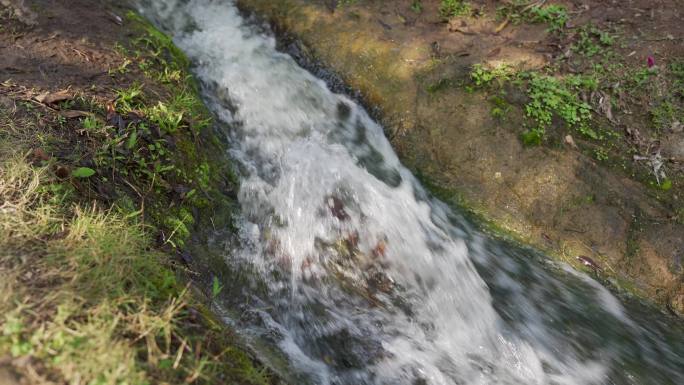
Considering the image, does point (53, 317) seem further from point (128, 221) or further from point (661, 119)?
point (661, 119)

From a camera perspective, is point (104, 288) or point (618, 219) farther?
point (618, 219)

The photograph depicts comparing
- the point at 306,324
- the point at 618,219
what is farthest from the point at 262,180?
the point at 618,219

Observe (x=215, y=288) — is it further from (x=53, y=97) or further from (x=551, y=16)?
(x=551, y=16)

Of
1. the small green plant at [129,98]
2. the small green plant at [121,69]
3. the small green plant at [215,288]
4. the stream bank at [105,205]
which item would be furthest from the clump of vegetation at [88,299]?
the small green plant at [121,69]

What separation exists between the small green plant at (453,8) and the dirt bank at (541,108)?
0.02 meters

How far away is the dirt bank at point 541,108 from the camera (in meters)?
4.91

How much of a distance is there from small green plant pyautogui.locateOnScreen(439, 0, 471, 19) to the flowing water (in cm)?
247

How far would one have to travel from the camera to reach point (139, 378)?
1808mm

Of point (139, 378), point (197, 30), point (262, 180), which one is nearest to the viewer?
point (139, 378)

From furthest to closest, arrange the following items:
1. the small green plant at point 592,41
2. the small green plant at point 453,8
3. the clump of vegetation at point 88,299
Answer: the small green plant at point 453,8 → the small green plant at point 592,41 → the clump of vegetation at point 88,299

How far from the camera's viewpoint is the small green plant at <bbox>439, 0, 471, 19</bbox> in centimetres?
660

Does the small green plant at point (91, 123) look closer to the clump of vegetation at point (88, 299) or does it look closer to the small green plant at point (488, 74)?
the clump of vegetation at point (88, 299)

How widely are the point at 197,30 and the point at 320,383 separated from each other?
208 inches

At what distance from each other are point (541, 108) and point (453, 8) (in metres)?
2.21
